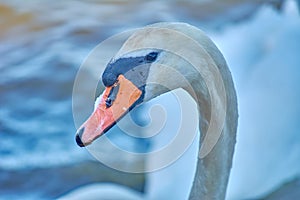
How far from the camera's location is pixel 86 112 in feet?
6.11

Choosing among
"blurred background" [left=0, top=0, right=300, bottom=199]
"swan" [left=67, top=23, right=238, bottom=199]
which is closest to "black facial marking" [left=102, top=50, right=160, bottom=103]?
"swan" [left=67, top=23, right=238, bottom=199]

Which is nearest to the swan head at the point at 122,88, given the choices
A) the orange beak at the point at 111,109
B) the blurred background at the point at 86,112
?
the orange beak at the point at 111,109

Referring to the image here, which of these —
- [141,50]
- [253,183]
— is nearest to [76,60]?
[253,183]

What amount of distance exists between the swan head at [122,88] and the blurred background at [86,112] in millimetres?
675

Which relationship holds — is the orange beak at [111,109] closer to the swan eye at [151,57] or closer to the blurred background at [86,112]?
the swan eye at [151,57]

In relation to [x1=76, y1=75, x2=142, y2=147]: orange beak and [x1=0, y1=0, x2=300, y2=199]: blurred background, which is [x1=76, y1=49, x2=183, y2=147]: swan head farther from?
[x1=0, y1=0, x2=300, y2=199]: blurred background

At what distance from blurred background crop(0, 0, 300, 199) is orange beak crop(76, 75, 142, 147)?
26.7 inches

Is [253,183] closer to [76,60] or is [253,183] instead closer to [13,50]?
[76,60]

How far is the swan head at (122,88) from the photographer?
839 mm

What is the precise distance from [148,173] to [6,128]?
0.49m

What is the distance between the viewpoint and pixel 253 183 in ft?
4.90

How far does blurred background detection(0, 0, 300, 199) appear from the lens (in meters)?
1.55

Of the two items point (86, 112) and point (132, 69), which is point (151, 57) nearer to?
point (132, 69)

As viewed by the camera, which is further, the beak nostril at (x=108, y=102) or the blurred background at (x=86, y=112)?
the blurred background at (x=86, y=112)
